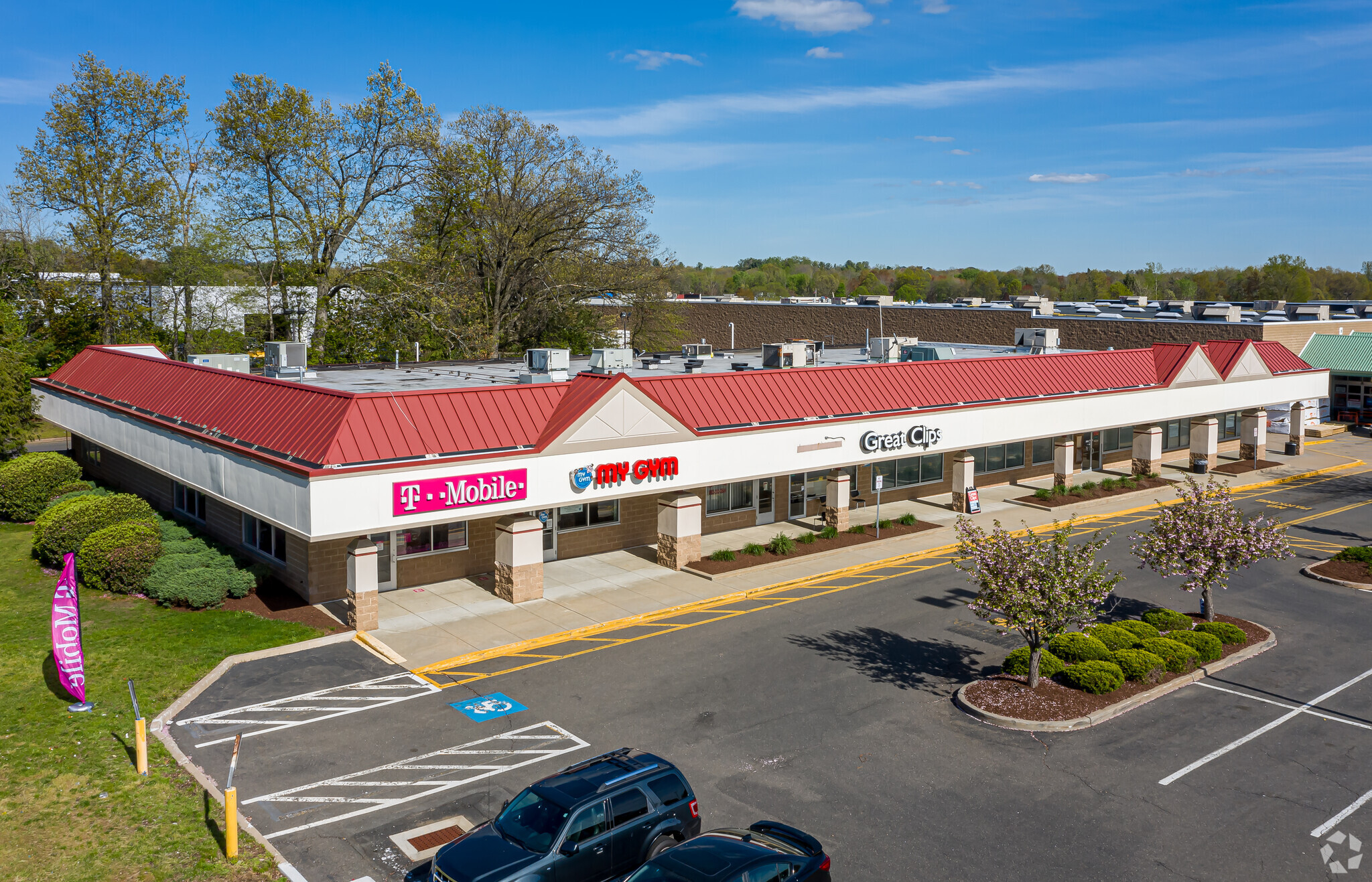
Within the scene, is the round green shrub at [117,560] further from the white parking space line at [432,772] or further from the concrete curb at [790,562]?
the concrete curb at [790,562]

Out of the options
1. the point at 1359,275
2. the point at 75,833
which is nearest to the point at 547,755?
the point at 75,833

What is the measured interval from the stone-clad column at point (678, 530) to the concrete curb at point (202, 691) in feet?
36.1

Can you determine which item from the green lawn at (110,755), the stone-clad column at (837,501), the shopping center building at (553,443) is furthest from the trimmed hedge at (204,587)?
the stone-clad column at (837,501)

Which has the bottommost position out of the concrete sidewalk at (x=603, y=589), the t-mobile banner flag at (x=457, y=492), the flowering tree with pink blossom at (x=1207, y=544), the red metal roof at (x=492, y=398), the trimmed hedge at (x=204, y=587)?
the concrete sidewalk at (x=603, y=589)

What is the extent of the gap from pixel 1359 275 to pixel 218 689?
696 ft

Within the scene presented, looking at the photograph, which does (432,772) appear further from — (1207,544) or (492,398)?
(1207,544)

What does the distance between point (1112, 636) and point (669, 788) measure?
14.0m

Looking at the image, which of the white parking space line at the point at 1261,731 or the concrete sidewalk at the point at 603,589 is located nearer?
the white parking space line at the point at 1261,731

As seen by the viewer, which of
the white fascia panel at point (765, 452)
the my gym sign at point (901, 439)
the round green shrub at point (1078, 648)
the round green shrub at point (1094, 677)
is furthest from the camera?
Answer: the my gym sign at point (901, 439)

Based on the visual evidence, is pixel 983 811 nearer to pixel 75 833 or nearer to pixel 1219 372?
pixel 75 833

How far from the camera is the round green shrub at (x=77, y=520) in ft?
105

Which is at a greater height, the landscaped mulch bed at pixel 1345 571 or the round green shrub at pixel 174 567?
the round green shrub at pixel 174 567

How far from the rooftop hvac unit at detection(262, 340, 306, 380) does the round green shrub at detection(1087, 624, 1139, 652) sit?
27874mm

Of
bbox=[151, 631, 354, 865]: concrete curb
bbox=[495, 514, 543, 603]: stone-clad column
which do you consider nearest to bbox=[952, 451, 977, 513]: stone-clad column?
bbox=[495, 514, 543, 603]: stone-clad column
